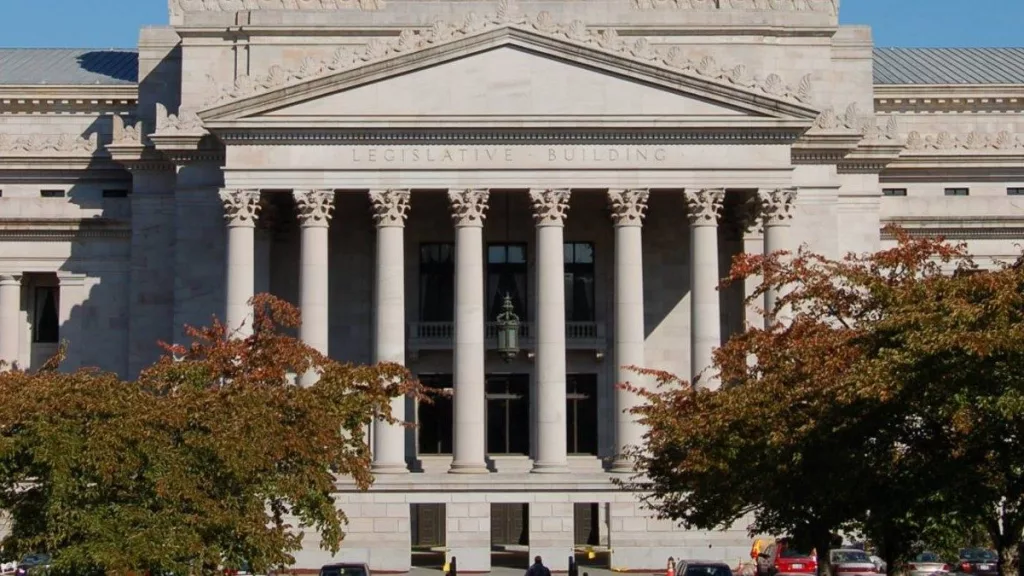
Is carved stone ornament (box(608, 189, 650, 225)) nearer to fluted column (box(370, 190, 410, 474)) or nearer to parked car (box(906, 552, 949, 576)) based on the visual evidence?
Answer: fluted column (box(370, 190, 410, 474))

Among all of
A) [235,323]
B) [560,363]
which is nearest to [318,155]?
[235,323]

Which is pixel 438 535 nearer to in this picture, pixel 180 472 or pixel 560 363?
pixel 560 363

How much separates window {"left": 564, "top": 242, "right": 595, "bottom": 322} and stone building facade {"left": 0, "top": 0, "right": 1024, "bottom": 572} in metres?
0.11

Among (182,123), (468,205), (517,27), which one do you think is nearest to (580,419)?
(468,205)

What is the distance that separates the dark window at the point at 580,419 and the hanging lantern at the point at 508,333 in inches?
159

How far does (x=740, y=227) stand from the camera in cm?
8425

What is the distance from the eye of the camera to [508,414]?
85000mm

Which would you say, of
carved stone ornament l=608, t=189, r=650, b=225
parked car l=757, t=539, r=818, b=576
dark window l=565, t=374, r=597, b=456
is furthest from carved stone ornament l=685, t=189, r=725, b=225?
parked car l=757, t=539, r=818, b=576

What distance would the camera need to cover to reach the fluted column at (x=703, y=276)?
78688 mm

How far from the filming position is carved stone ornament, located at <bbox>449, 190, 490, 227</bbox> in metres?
79.4

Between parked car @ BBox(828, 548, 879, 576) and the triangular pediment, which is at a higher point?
the triangular pediment

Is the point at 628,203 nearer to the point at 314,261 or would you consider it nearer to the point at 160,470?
the point at 314,261

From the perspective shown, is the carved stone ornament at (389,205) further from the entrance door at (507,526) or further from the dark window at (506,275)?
the entrance door at (507,526)

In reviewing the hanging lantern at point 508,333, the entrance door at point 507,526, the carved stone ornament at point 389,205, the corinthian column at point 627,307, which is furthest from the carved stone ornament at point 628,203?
the entrance door at point 507,526
